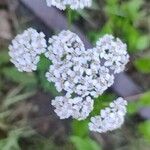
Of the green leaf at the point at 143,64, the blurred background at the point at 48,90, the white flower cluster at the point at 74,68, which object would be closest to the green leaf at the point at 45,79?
the blurred background at the point at 48,90

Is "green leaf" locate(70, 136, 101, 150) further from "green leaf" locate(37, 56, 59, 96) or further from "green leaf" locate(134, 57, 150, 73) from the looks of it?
"green leaf" locate(134, 57, 150, 73)

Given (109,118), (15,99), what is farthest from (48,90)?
(109,118)

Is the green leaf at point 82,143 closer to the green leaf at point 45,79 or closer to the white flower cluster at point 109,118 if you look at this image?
the green leaf at point 45,79

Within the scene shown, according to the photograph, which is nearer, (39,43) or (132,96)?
(39,43)

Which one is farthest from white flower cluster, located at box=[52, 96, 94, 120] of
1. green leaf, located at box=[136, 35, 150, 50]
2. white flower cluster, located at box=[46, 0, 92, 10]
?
green leaf, located at box=[136, 35, 150, 50]

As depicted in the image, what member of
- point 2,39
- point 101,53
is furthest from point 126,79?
point 101,53

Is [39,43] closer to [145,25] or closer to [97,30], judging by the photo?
[97,30]
